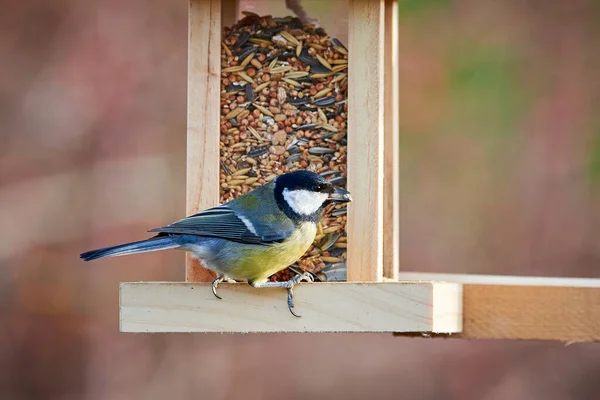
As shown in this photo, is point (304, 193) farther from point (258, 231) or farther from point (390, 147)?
point (390, 147)

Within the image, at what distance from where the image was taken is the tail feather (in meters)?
3.59

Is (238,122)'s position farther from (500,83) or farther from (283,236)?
(500,83)

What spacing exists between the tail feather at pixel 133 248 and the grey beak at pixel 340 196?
584 mm

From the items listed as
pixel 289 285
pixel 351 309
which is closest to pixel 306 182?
pixel 289 285

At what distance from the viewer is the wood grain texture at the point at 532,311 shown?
154 inches

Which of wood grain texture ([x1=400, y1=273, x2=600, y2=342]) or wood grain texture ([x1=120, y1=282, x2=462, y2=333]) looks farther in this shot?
wood grain texture ([x1=400, y1=273, x2=600, y2=342])

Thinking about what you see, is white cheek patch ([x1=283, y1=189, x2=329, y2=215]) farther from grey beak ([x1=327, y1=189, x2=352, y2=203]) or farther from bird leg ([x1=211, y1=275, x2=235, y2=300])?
bird leg ([x1=211, y1=275, x2=235, y2=300])

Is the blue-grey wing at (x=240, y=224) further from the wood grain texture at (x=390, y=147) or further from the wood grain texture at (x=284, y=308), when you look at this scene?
the wood grain texture at (x=390, y=147)

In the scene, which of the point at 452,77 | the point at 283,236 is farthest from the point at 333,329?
the point at 452,77

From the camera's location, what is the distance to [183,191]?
23.7 ft

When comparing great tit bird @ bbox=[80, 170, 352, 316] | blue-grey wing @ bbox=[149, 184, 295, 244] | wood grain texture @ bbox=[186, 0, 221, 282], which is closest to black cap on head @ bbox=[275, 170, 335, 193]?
great tit bird @ bbox=[80, 170, 352, 316]

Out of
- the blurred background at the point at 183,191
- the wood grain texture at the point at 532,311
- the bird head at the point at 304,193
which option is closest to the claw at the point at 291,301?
the bird head at the point at 304,193

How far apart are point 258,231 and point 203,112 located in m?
0.54

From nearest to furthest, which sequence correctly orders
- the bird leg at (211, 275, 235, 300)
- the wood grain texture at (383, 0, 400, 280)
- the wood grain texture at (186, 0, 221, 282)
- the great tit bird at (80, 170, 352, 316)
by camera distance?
the bird leg at (211, 275, 235, 300)
the great tit bird at (80, 170, 352, 316)
the wood grain texture at (186, 0, 221, 282)
the wood grain texture at (383, 0, 400, 280)
